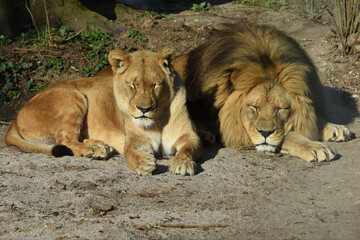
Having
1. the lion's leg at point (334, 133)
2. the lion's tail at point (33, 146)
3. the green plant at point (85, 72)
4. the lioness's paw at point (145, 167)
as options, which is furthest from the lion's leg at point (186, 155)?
the green plant at point (85, 72)

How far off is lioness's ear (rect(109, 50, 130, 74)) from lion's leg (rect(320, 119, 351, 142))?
2102 millimetres

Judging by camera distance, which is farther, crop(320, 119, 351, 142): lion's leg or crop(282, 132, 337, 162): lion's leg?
crop(320, 119, 351, 142): lion's leg

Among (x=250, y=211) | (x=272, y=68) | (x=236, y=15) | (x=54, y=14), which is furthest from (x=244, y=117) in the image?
(x=236, y=15)

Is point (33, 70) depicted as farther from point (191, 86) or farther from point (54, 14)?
point (191, 86)

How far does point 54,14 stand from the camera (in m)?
7.89

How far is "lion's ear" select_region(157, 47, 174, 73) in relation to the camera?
4.36 metres

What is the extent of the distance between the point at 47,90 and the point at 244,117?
199 cm

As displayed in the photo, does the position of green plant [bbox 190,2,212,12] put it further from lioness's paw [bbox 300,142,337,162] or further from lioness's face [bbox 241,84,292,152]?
lioness's paw [bbox 300,142,337,162]

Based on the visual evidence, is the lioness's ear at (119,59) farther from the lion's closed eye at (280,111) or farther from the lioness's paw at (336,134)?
the lioness's paw at (336,134)

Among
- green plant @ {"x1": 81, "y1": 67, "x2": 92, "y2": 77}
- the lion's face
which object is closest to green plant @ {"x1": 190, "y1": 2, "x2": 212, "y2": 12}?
green plant @ {"x1": 81, "y1": 67, "x2": 92, "y2": 77}

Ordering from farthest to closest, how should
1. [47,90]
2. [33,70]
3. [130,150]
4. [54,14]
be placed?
[54,14] → [33,70] → [47,90] → [130,150]

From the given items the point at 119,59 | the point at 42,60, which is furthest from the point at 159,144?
the point at 42,60

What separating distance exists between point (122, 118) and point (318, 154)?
182cm

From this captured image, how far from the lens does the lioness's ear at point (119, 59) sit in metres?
4.37
